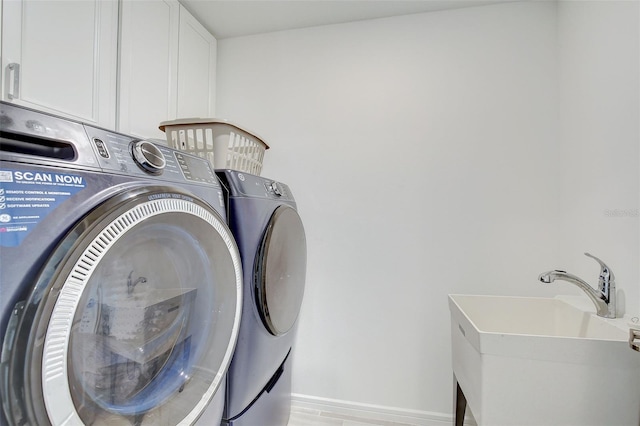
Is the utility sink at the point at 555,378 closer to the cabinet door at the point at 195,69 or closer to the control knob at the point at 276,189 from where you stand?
the control knob at the point at 276,189

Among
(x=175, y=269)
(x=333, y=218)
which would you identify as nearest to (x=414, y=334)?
(x=333, y=218)

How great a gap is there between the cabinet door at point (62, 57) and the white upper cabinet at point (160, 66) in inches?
2.3

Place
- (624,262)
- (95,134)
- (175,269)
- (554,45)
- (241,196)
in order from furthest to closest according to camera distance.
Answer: (554,45) < (624,262) < (241,196) < (175,269) < (95,134)

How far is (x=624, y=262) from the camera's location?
1.12 meters

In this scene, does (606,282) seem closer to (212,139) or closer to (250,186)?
(250,186)

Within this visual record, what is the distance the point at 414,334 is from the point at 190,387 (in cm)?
130

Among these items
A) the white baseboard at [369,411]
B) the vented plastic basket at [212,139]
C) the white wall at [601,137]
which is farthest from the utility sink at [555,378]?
the vented plastic basket at [212,139]

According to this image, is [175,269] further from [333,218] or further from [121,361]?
[333,218]

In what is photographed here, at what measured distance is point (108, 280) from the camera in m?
0.59

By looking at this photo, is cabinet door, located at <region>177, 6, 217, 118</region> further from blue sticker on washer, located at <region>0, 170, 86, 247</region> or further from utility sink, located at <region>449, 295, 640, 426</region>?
utility sink, located at <region>449, 295, 640, 426</region>

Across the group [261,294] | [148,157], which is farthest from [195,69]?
[261,294]

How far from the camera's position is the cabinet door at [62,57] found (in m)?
0.94

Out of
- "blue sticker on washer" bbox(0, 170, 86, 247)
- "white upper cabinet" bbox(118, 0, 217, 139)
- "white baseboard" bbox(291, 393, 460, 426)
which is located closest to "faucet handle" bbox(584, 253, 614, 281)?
"white baseboard" bbox(291, 393, 460, 426)

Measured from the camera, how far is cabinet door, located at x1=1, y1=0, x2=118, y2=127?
3.08 feet
